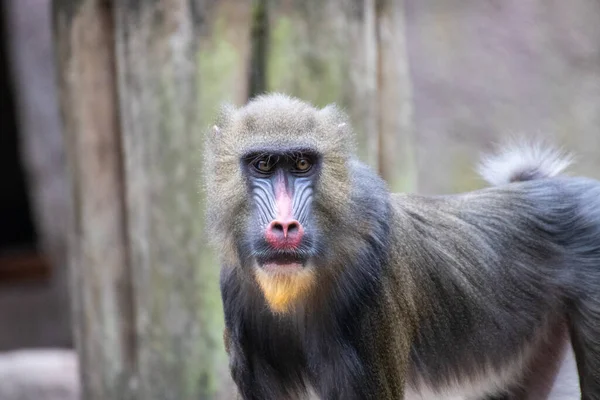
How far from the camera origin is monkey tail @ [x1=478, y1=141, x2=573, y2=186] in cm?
409

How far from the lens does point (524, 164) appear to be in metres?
4.10

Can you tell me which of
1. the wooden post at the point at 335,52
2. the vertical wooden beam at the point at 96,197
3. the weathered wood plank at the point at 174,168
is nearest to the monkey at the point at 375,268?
the wooden post at the point at 335,52

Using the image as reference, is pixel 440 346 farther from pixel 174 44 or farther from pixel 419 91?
pixel 419 91

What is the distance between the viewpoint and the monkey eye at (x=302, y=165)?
3.07m

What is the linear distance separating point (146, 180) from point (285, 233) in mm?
2070

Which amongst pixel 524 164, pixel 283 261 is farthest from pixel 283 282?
pixel 524 164

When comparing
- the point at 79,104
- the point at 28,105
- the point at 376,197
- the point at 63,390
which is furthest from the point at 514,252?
the point at 28,105

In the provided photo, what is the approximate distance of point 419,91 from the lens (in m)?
8.99

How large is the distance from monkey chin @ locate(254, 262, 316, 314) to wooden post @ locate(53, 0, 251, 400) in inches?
69.3

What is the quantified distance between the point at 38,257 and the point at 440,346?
833cm

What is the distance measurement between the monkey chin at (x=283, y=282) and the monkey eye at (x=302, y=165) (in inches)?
12.9

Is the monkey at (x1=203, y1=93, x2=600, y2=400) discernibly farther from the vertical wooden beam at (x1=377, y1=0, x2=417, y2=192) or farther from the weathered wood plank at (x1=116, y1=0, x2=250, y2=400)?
the weathered wood plank at (x1=116, y1=0, x2=250, y2=400)

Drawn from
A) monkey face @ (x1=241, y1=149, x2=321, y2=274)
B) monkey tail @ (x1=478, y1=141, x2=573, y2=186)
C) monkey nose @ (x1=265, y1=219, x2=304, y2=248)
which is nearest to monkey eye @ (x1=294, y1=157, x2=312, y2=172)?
monkey face @ (x1=241, y1=149, x2=321, y2=274)

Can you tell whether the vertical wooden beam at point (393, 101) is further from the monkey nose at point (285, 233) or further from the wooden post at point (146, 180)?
the monkey nose at point (285, 233)
